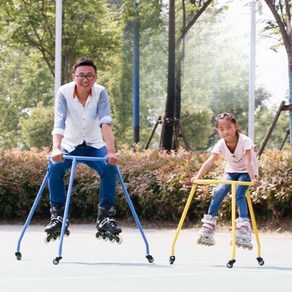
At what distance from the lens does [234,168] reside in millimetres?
9328

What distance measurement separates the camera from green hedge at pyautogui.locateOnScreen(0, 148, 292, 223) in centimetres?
1407

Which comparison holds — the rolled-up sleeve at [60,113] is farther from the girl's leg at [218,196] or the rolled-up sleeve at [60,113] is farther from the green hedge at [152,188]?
the green hedge at [152,188]

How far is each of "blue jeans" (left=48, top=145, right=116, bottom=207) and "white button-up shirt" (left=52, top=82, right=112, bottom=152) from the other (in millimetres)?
95

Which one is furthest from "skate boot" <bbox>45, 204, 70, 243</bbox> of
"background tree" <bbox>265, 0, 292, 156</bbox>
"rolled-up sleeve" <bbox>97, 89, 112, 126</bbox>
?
"background tree" <bbox>265, 0, 292, 156</bbox>

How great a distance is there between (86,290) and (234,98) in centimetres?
5660

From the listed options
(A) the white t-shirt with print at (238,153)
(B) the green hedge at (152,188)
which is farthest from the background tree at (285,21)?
(A) the white t-shirt with print at (238,153)

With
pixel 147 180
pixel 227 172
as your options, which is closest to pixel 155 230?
pixel 147 180

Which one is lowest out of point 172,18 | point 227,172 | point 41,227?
point 41,227

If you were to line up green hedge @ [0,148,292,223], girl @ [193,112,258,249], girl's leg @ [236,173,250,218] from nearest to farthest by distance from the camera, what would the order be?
1. girl @ [193,112,258,249]
2. girl's leg @ [236,173,250,218]
3. green hedge @ [0,148,292,223]

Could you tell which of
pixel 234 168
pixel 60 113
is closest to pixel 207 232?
pixel 234 168

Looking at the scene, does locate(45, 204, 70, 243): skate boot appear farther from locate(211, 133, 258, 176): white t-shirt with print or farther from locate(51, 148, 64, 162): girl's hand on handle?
locate(211, 133, 258, 176): white t-shirt with print

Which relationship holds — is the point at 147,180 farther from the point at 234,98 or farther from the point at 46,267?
the point at 234,98

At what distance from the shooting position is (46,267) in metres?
8.32

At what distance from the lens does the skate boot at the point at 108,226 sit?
8.79 metres
